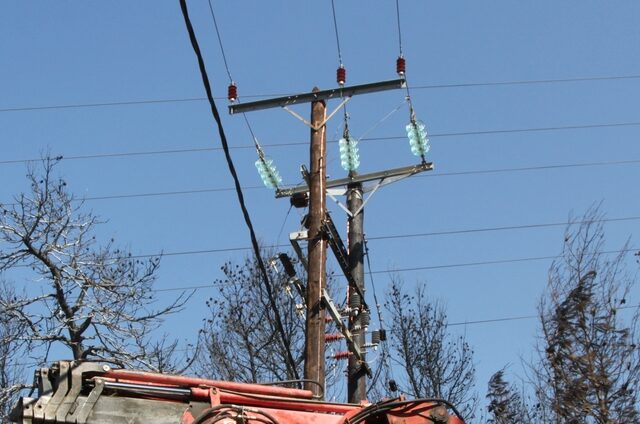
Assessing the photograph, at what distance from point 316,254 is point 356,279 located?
2.06 meters

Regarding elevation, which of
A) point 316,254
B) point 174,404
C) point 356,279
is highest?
point 356,279

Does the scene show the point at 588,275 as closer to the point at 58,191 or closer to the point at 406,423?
the point at 58,191

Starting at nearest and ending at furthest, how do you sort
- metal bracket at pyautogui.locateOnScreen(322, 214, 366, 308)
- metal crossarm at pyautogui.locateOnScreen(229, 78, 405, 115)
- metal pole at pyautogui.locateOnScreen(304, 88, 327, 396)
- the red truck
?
the red truck < metal pole at pyautogui.locateOnScreen(304, 88, 327, 396) < metal bracket at pyautogui.locateOnScreen(322, 214, 366, 308) < metal crossarm at pyautogui.locateOnScreen(229, 78, 405, 115)

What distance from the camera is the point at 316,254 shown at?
13.5 meters

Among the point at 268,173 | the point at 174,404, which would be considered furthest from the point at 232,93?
the point at 174,404

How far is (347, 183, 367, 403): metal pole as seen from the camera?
48.2ft

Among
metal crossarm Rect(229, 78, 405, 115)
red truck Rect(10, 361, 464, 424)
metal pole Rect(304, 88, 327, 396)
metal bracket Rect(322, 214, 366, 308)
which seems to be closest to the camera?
red truck Rect(10, 361, 464, 424)

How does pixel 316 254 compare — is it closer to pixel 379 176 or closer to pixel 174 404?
pixel 379 176

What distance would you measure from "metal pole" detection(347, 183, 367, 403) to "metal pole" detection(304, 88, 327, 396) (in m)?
1.85

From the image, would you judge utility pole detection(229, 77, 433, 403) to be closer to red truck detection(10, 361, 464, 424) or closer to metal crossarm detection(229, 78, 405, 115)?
metal crossarm detection(229, 78, 405, 115)

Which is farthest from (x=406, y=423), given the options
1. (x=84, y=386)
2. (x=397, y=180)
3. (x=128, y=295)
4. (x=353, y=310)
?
(x=128, y=295)

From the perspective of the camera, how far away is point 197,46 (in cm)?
920

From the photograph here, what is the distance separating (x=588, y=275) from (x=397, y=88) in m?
6.09

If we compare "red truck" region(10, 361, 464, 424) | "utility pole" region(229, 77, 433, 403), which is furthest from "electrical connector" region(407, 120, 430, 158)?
"red truck" region(10, 361, 464, 424)
